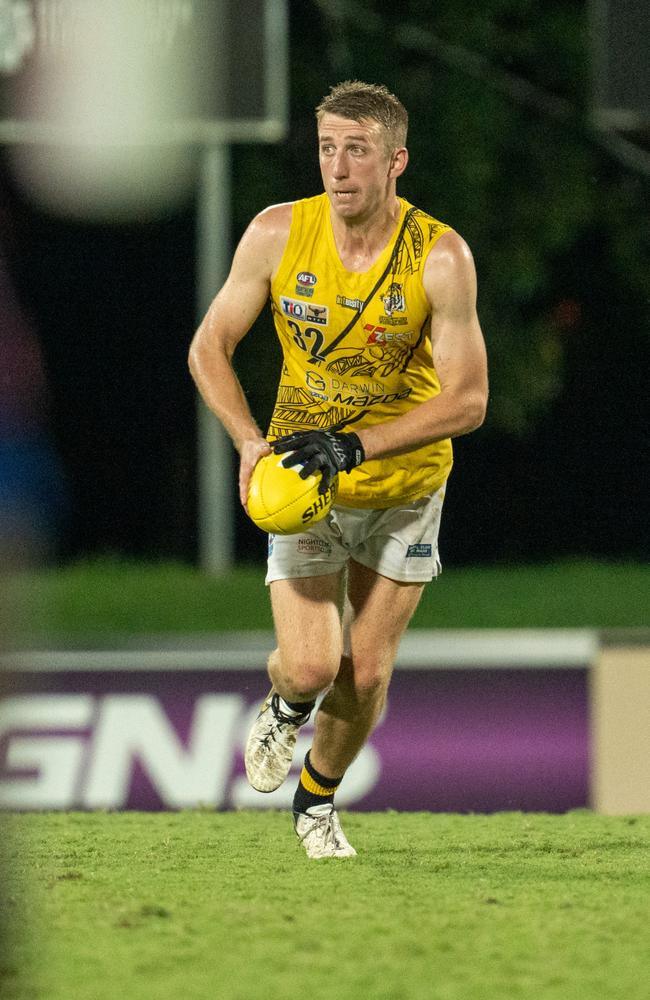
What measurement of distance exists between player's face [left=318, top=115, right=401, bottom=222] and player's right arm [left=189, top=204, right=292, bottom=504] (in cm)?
25

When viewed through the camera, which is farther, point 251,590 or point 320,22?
point 320,22

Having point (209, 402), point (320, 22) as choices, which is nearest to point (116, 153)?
point (320, 22)

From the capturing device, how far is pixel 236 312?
19.1 feet

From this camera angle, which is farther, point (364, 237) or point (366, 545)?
point (366, 545)

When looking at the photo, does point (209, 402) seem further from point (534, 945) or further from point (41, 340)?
point (41, 340)

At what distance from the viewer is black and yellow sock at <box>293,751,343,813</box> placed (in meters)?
5.90

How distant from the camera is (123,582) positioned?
12.7m

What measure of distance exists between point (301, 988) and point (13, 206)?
1070cm

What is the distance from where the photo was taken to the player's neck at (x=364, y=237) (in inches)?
224

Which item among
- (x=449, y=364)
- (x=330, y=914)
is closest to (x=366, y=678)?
(x=449, y=364)

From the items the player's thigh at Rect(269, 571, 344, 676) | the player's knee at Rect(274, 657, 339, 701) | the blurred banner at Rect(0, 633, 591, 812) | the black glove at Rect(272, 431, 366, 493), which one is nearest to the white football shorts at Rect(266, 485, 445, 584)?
the player's thigh at Rect(269, 571, 344, 676)

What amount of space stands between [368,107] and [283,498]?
1155mm

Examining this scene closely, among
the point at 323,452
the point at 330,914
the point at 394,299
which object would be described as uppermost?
the point at 394,299

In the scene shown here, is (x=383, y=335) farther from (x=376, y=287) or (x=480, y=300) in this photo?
(x=480, y=300)
